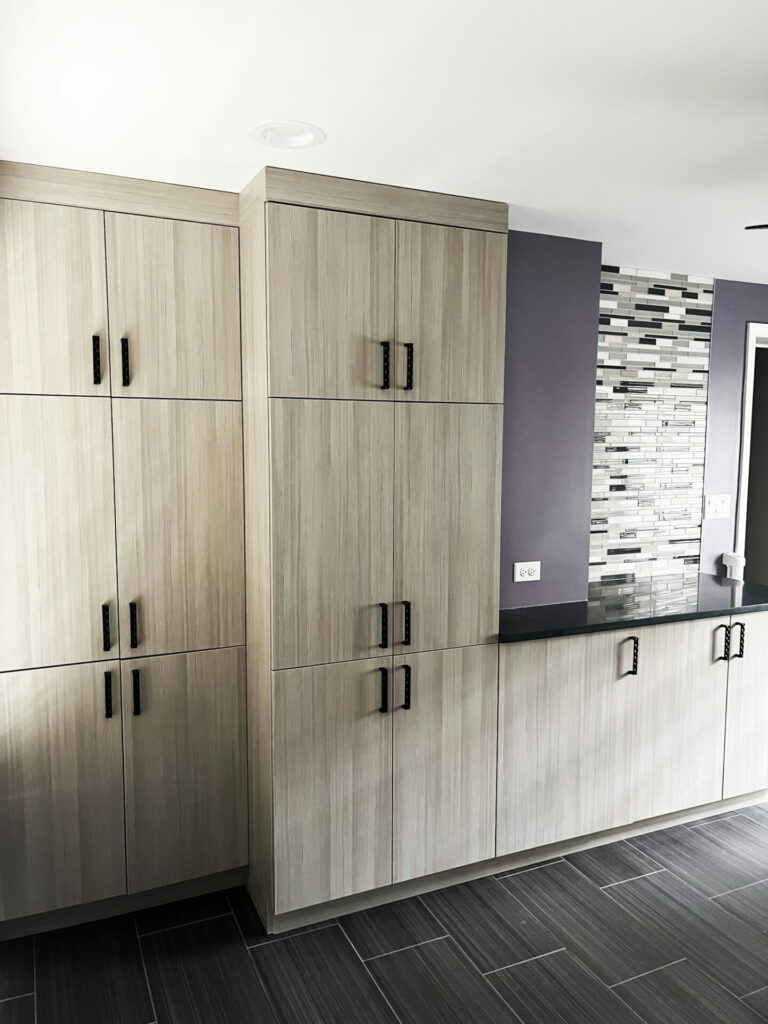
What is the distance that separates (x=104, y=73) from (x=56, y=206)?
768mm

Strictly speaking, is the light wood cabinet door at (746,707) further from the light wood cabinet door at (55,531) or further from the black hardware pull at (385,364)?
the light wood cabinet door at (55,531)

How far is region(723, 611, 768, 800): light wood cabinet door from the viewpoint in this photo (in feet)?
11.0

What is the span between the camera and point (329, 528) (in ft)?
8.38

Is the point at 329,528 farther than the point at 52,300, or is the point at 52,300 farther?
the point at 329,528

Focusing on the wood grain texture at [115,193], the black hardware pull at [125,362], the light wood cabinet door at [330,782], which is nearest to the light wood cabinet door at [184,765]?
the light wood cabinet door at [330,782]

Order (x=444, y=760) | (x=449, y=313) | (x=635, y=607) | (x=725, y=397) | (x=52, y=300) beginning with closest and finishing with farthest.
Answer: (x=52, y=300), (x=449, y=313), (x=444, y=760), (x=635, y=607), (x=725, y=397)

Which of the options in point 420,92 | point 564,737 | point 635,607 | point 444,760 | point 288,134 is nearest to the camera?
point 420,92

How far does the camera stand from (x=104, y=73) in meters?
1.74

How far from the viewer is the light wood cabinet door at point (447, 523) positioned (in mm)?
2662

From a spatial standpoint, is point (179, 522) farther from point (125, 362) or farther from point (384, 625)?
point (384, 625)

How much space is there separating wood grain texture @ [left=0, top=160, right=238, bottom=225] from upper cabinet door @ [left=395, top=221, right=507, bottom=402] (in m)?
0.62

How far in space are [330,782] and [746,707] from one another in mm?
1900

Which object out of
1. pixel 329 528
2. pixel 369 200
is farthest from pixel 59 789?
pixel 369 200

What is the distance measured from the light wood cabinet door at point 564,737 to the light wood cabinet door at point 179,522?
1065mm
